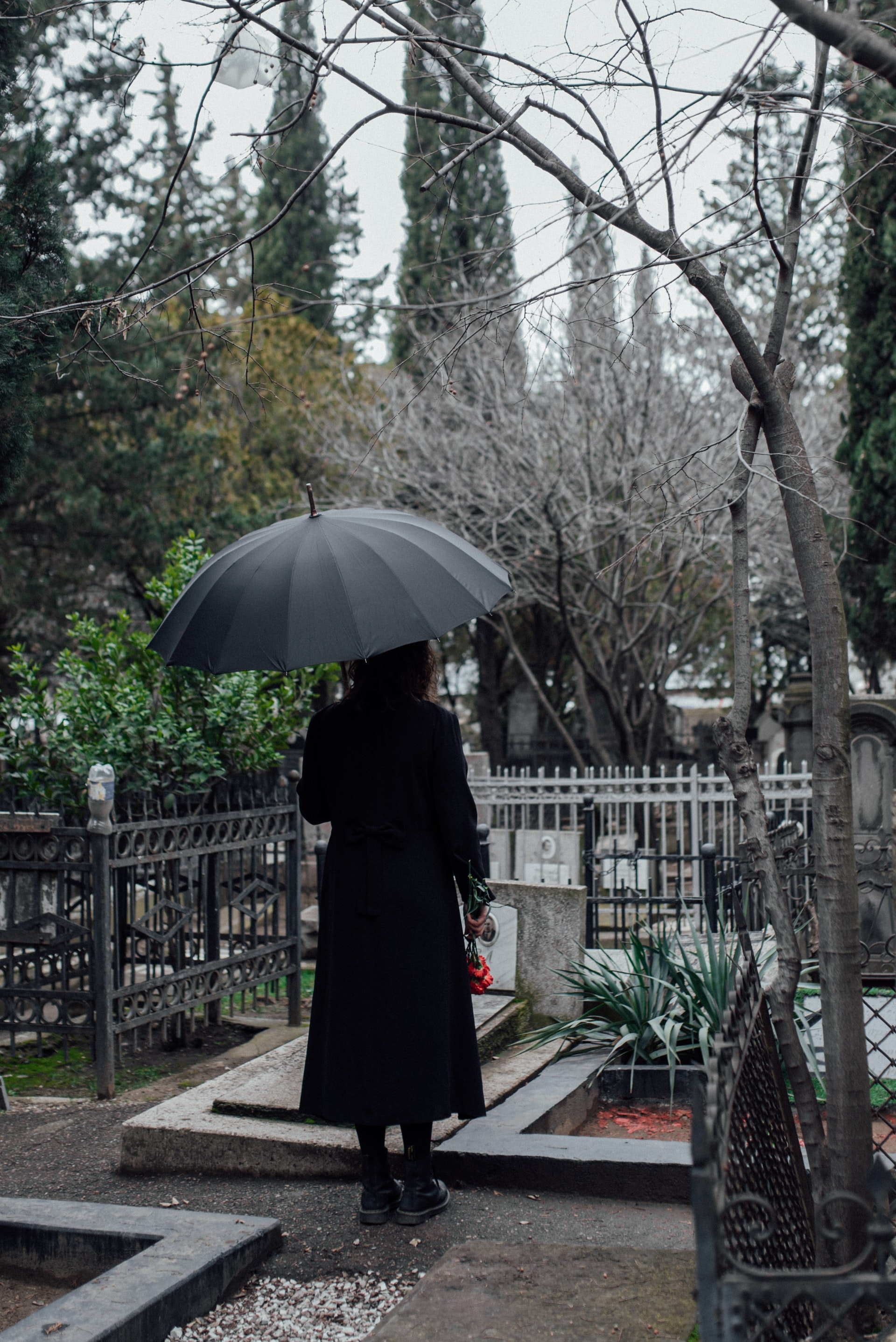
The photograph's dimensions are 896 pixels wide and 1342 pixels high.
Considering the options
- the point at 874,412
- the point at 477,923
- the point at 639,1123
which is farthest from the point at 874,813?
the point at 874,412

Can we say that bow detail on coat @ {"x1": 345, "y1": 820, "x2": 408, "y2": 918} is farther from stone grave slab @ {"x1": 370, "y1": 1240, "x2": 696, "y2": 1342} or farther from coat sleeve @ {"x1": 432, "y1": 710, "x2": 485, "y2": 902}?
stone grave slab @ {"x1": 370, "y1": 1240, "x2": 696, "y2": 1342}

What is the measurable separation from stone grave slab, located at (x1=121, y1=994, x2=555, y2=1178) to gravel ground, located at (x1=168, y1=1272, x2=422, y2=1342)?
2.58 feet

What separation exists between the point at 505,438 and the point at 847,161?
1116 centimetres

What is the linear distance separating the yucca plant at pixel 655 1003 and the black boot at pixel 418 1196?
1494 mm

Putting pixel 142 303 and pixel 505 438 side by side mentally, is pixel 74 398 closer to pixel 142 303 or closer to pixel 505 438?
pixel 505 438

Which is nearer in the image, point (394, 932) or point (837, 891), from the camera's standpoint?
point (837, 891)

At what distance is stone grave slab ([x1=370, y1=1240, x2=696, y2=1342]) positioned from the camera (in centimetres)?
270

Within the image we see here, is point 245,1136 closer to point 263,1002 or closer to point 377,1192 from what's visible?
point 377,1192

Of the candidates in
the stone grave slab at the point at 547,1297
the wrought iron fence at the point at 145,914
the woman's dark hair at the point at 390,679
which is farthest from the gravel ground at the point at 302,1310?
the wrought iron fence at the point at 145,914

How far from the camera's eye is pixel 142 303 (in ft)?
13.6

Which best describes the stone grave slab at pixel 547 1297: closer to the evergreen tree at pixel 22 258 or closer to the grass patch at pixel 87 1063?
the grass patch at pixel 87 1063

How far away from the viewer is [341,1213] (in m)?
3.79

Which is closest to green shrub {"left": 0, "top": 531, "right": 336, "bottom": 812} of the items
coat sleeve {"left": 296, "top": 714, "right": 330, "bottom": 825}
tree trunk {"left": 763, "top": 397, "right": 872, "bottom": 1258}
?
coat sleeve {"left": 296, "top": 714, "right": 330, "bottom": 825}

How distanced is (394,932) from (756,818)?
1275mm
